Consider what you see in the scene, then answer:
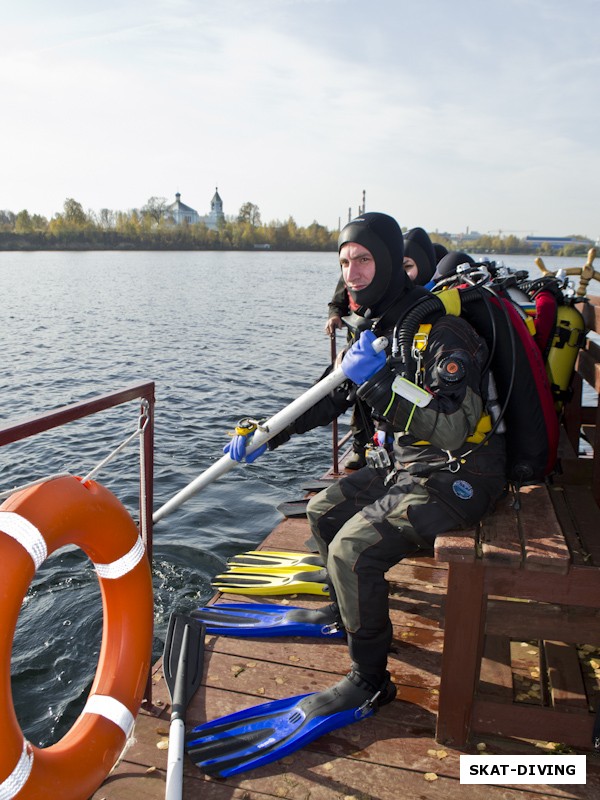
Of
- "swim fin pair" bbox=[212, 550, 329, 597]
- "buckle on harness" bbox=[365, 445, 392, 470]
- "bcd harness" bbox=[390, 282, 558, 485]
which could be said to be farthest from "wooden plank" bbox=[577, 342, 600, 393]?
"swim fin pair" bbox=[212, 550, 329, 597]

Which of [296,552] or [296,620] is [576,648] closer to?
[296,620]

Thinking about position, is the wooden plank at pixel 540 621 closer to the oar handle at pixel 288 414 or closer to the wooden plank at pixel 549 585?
the wooden plank at pixel 549 585

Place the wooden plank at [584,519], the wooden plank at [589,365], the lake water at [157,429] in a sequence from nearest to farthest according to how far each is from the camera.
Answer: the wooden plank at [584,519] < the wooden plank at [589,365] < the lake water at [157,429]

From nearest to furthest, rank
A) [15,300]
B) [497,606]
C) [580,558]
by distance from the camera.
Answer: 1. [580,558]
2. [497,606]
3. [15,300]

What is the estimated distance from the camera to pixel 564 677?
3.54m

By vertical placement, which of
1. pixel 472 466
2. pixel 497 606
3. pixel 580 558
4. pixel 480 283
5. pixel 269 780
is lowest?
pixel 269 780

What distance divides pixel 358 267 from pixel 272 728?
236cm

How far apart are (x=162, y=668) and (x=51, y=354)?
1835 centimetres

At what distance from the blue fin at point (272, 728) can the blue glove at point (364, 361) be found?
1552mm

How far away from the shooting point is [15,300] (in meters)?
35.7

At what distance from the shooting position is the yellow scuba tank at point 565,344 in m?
5.04

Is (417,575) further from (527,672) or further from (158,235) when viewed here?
(158,235)

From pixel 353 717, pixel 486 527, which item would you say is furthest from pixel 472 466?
pixel 353 717

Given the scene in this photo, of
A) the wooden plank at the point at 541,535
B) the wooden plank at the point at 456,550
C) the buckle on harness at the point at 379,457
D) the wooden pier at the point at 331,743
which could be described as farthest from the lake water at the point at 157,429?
the wooden plank at the point at 541,535
